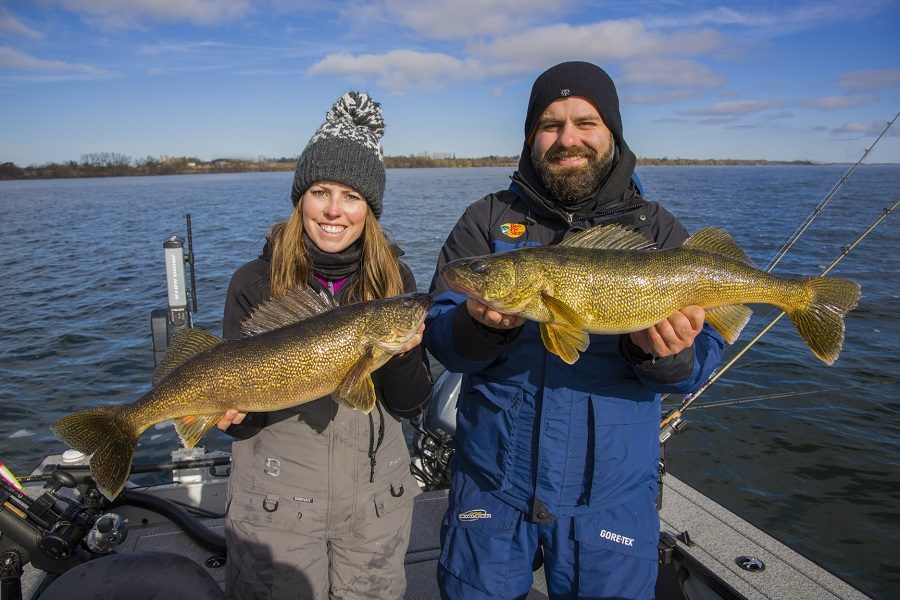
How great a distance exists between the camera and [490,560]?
2.86 metres

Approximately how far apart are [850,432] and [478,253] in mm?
8845

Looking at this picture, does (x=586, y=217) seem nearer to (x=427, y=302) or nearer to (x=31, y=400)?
(x=427, y=302)

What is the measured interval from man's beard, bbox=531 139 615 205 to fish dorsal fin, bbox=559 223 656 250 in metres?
0.30

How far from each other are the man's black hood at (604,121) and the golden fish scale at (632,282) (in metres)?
0.41

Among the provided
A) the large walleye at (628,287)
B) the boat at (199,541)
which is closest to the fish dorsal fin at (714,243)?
the large walleye at (628,287)

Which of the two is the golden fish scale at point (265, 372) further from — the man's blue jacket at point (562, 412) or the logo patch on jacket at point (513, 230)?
the logo patch on jacket at point (513, 230)

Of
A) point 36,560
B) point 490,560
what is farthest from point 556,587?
point 36,560

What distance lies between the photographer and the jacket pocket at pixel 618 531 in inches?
110

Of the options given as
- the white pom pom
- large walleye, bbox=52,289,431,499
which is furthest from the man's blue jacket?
the white pom pom

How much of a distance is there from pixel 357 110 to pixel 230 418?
84.6 inches

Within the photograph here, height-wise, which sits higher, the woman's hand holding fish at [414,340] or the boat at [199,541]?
the woman's hand holding fish at [414,340]

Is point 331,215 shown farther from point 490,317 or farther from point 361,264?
point 490,317

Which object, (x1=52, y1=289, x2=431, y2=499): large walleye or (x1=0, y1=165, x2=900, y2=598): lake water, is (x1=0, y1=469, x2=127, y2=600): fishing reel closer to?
(x1=52, y1=289, x2=431, y2=499): large walleye

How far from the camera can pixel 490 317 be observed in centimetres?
276
